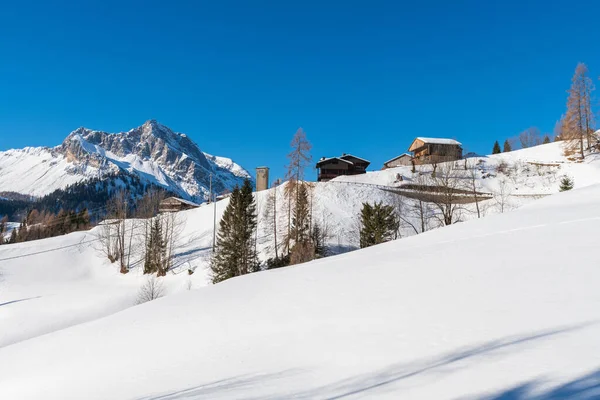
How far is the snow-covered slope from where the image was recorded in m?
4.57

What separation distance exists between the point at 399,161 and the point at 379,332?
6991cm

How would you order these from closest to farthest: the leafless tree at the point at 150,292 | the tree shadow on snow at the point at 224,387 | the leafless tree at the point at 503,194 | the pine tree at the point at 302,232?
the tree shadow on snow at the point at 224,387 < the pine tree at the point at 302,232 < the leafless tree at the point at 150,292 < the leafless tree at the point at 503,194

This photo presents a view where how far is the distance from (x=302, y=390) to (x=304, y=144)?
27.2 meters

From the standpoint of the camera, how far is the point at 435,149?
65.9 meters

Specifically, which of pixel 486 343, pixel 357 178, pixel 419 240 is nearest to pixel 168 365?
pixel 486 343

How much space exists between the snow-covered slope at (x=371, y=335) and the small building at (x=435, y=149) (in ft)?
173

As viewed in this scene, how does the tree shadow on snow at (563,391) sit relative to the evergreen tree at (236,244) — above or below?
below

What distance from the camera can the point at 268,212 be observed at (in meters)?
43.7

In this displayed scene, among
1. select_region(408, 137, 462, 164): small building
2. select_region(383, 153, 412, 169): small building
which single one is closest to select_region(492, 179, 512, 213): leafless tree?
select_region(408, 137, 462, 164): small building

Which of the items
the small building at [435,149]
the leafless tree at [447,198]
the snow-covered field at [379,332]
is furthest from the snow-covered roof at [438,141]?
the snow-covered field at [379,332]

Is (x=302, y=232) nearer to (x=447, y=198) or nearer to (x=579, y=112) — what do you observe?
(x=447, y=198)

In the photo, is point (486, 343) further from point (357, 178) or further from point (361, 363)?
point (357, 178)

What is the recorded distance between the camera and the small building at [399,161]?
235ft

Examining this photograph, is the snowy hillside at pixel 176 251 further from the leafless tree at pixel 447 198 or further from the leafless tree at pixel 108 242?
the leafless tree at pixel 447 198
